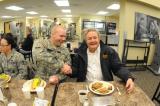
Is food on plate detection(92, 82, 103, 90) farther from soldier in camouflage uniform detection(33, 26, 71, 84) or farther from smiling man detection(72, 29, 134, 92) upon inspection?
soldier in camouflage uniform detection(33, 26, 71, 84)

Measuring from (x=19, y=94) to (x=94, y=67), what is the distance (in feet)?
3.19

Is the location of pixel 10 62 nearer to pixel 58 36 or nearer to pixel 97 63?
pixel 58 36

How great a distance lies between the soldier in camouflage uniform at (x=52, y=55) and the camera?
248 cm

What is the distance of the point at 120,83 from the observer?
6.95 feet

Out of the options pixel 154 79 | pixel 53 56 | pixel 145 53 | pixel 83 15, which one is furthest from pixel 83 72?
pixel 83 15

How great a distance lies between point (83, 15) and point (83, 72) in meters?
12.2

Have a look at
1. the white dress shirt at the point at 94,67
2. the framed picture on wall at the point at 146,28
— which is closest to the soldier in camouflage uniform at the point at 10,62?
the white dress shirt at the point at 94,67

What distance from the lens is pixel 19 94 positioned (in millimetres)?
1830

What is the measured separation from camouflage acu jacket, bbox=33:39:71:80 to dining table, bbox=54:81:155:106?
490mm

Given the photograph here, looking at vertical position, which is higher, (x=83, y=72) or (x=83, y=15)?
(x=83, y=15)

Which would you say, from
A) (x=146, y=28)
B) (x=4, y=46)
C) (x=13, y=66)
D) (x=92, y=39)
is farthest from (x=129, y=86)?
(x=146, y=28)

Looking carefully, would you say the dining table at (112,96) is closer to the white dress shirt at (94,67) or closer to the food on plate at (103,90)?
the food on plate at (103,90)

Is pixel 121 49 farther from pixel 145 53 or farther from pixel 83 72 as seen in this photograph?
pixel 83 72

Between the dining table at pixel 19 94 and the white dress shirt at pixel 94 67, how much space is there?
23.2 inches
